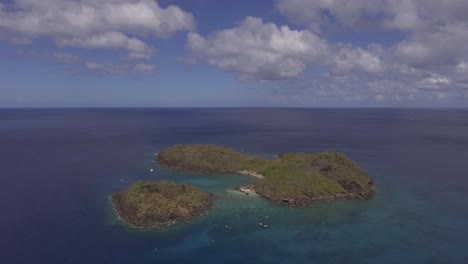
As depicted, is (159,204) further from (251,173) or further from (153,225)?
(251,173)

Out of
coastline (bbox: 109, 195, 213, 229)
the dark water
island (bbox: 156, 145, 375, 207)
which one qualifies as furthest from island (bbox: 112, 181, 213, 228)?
island (bbox: 156, 145, 375, 207)

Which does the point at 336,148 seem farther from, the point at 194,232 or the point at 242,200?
the point at 194,232

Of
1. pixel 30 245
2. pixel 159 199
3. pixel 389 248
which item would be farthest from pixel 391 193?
pixel 30 245

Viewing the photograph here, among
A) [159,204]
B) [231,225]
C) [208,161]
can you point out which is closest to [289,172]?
[231,225]

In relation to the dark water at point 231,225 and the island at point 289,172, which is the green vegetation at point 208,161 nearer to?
the island at point 289,172

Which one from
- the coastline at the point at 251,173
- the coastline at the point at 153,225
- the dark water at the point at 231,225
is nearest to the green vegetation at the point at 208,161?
the coastline at the point at 251,173
